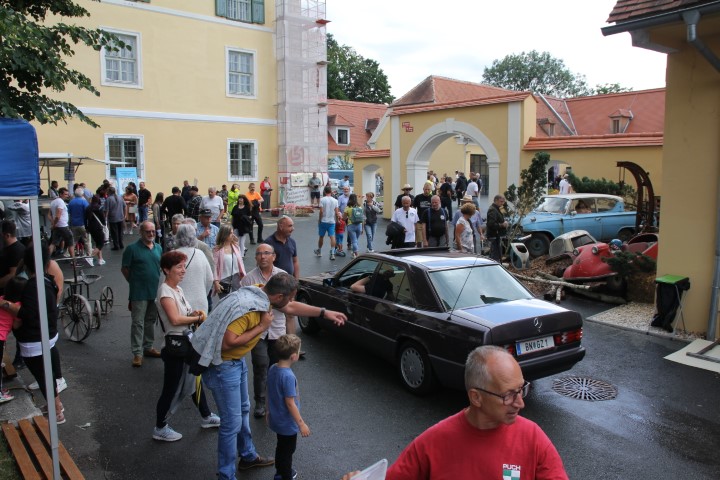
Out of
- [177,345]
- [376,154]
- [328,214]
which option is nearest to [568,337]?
[177,345]

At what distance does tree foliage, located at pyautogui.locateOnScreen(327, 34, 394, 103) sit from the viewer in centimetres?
5856

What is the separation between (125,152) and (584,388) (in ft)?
72.5

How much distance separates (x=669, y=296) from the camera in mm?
8328

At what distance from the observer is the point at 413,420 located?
5410 mm

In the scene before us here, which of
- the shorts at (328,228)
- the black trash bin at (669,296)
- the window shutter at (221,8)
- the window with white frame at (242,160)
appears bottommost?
the black trash bin at (669,296)

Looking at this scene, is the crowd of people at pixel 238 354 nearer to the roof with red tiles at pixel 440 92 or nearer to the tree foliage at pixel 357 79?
the roof with red tiles at pixel 440 92

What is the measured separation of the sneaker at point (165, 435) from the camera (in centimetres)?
493

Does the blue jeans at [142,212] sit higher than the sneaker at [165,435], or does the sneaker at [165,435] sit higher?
the blue jeans at [142,212]

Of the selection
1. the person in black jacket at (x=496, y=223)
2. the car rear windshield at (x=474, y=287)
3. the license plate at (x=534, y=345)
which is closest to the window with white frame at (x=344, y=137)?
the person in black jacket at (x=496, y=223)

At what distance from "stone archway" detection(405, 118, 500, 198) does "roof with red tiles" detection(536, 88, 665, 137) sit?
59.8 ft

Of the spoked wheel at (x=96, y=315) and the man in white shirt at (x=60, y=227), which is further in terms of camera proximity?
the man in white shirt at (x=60, y=227)

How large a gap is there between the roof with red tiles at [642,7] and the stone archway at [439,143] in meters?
11.4

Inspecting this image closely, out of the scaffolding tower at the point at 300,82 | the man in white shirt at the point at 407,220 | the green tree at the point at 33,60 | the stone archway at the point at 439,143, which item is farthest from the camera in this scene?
the scaffolding tower at the point at 300,82

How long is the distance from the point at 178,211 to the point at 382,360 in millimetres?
10111
